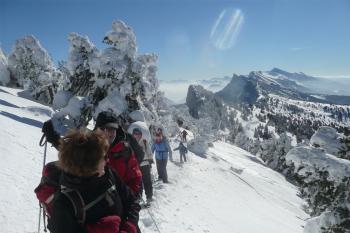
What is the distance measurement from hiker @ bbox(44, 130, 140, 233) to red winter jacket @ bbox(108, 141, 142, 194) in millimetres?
1013

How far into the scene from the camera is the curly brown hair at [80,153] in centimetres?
298

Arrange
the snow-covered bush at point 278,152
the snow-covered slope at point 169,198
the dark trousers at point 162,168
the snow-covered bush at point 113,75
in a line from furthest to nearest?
the snow-covered bush at point 278,152 < the snow-covered bush at point 113,75 < the dark trousers at point 162,168 < the snow-covered slope at point 169,198

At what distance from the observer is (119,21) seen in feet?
83.6

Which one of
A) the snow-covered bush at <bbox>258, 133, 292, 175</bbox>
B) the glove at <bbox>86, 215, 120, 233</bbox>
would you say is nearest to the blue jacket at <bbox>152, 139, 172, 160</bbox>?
the glove at <bbox>86, 215, 120, 233</bbox>

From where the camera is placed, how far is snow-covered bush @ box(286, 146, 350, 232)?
31.3 ft

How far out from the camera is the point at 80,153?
2.98m

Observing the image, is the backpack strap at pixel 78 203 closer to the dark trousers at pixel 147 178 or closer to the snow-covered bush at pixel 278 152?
the dark trousers at pixel 147 178

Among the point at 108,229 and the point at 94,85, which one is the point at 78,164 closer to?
the point at 108,229

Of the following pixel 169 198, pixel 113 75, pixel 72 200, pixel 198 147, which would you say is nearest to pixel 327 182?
pixel 169 198

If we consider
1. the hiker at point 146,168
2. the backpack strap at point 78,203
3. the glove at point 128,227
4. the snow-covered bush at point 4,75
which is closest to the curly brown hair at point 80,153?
the backpack strap at point 78,203

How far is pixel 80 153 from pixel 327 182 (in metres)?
8.53

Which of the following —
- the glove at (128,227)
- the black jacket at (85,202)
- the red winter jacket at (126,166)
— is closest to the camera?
the black jacket at (85,202)

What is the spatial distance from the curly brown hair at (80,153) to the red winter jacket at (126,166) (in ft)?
3.90

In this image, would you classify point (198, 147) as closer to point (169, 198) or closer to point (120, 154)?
point (169, 198)
